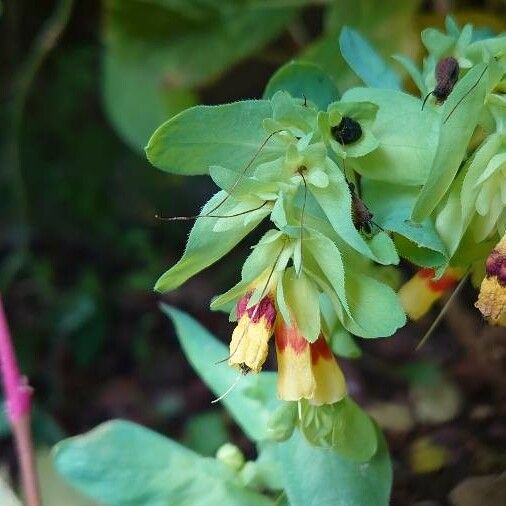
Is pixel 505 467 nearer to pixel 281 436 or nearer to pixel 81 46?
pixel 281 436

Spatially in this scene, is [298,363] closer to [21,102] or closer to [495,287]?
[495,287]

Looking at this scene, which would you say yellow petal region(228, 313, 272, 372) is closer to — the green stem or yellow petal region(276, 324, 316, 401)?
yellow petal region(276, 324, 316, 401)

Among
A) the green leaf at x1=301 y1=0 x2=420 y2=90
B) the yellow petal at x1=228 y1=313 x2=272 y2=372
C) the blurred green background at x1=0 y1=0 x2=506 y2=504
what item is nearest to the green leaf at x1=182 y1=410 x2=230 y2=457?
the blurred green background at x1=0 y1=0 x2=506 y2=504

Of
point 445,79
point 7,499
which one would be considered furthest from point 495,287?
point 7,499

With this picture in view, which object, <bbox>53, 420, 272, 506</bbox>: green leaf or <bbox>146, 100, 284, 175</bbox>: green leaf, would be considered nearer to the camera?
<bbox>146, 100, 284, 175</bbox>: green leaf

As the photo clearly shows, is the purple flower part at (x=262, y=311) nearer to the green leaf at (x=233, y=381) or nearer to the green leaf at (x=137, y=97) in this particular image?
the green leaf at (x=233, y=381)
